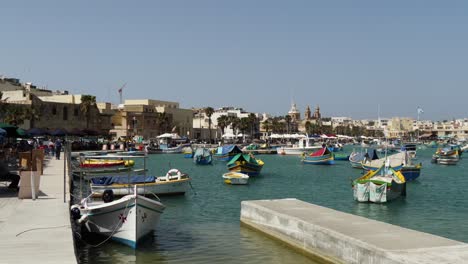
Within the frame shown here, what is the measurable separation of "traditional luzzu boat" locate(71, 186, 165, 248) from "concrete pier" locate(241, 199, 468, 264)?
416 centimetres

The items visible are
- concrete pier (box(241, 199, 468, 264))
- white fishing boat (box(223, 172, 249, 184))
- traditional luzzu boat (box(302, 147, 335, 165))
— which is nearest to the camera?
concrete pier (box(241, 199, 468, 264))

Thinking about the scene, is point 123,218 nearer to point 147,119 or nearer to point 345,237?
point 345,237

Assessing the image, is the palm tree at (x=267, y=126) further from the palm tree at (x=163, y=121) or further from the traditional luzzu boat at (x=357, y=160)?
the traditional luzzu boat at (x=357, y=160)

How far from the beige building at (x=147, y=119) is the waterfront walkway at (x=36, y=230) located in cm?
10851

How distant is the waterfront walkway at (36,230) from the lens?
34.8 ft

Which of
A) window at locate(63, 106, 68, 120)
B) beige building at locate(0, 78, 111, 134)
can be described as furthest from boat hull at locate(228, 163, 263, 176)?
window at locate(63, 106, 68, 120)

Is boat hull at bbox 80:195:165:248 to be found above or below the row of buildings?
below

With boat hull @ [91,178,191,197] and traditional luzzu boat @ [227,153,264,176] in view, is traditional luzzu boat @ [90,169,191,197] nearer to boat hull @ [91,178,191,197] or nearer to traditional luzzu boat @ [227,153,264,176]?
boat hull @ [91,178,191,197]

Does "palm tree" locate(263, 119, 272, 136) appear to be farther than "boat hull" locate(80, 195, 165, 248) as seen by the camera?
Yes

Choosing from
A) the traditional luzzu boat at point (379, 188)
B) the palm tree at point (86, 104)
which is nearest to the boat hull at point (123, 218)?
the traditional luzzu boat at point (379, 188)

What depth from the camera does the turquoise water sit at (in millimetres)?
16047

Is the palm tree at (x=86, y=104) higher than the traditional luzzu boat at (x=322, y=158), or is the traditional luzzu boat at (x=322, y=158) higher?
the palm tree at (x=86, y=104)

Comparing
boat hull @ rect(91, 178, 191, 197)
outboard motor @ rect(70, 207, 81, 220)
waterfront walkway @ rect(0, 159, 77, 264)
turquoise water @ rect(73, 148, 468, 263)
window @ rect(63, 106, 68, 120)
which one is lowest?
turquoise water @ rect(73, 148, 468, 263)

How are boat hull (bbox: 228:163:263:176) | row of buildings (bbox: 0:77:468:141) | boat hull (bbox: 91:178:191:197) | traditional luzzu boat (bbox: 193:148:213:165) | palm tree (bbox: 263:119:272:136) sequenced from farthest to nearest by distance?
palm tree (bbox: 263:119:272:136) < row of buildings (bbox: 0:77:468:141) < traditional luzzu boat (bbox: 193:148:213:165) < boat hull (bbox: 228:163:263:176) < boat hull (bbox: 91:178:191:197)
